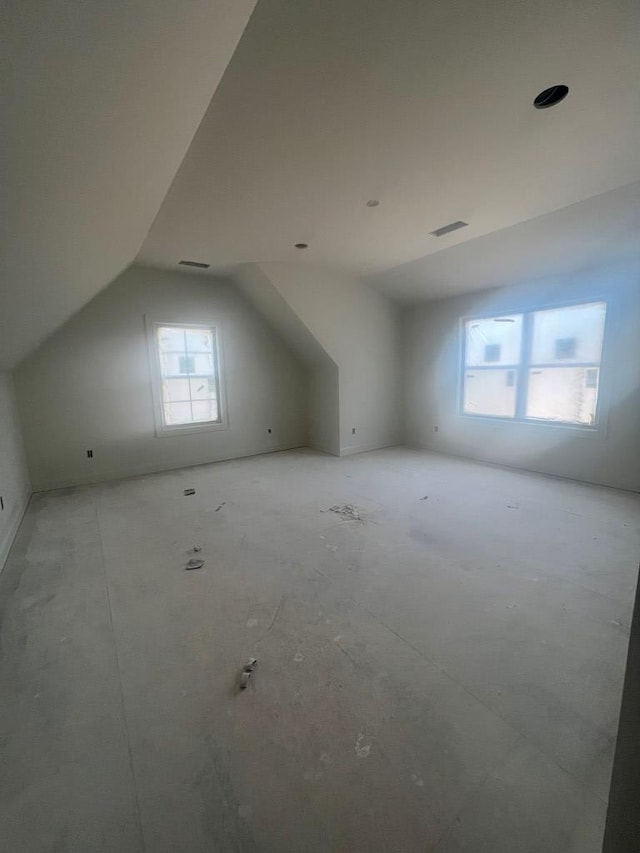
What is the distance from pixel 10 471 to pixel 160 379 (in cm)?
193

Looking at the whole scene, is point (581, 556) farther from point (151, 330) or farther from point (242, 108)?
point (151, 330)

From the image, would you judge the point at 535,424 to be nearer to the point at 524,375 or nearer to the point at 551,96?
the point at 524,375

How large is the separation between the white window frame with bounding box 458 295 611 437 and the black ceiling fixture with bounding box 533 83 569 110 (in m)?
2.69

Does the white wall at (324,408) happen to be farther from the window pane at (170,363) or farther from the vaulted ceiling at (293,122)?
the vaulted ceiling at (293,122)

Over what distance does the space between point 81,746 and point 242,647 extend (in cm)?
66

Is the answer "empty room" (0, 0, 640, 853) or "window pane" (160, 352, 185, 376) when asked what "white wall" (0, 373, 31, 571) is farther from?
"window pane" (160, 352, 185, 376)

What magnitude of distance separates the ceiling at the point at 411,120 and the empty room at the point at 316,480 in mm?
15

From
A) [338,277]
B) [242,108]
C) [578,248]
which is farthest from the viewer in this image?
[338,277]

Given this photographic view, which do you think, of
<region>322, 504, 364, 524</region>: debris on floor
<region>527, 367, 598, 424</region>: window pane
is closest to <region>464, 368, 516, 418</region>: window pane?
<region>527, 367, 598, 424</region>: window pane

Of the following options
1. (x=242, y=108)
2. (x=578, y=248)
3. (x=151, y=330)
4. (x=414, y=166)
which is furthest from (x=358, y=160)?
(x=151, y=330)

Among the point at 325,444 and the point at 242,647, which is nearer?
the point at 242,647

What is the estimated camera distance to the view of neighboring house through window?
4.63m

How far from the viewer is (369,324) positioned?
209 inches

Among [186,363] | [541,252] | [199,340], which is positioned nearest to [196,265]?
[199,340]
